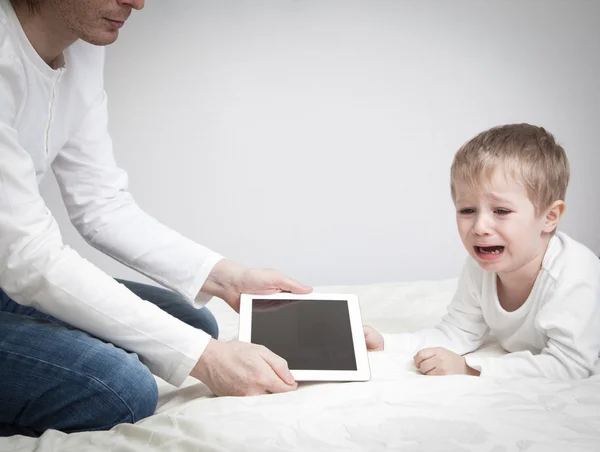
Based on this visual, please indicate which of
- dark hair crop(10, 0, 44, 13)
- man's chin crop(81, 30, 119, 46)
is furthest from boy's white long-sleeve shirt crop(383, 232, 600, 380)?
dark hair crop(10, 0, 44, 13)

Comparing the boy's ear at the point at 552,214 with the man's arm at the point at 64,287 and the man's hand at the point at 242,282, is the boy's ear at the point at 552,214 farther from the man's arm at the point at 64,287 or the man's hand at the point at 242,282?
the man's arm at the point at 64,287

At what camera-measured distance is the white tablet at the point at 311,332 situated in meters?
1.29

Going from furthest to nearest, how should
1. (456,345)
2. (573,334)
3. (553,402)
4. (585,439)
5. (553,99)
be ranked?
(553,99) < (456,345) < (573,334) < (553,402) < (585,439)

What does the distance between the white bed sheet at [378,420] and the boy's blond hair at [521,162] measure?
35 cm

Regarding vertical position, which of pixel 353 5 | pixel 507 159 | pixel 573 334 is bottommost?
pixel 573 334

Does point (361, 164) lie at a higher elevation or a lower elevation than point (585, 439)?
higher

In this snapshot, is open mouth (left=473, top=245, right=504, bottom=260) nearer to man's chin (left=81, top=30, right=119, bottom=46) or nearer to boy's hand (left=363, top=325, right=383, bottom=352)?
boy's hand (left=363, top=325, right=383, bottom=352)

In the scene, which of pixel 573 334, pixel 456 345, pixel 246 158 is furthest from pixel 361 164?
pixel 573 334

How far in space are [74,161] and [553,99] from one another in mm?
1715

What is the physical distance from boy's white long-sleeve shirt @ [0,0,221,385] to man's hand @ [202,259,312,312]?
0.03 metres

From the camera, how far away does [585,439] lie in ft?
3.40

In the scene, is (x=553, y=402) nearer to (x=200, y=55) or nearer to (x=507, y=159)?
(x=507, y=159)

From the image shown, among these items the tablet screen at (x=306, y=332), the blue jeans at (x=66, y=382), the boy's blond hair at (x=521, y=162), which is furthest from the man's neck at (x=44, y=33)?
the boy's blond hair at (x=521, y=162)

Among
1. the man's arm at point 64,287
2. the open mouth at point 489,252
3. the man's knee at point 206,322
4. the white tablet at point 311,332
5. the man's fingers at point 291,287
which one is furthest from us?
the man's knee at point 206,322
